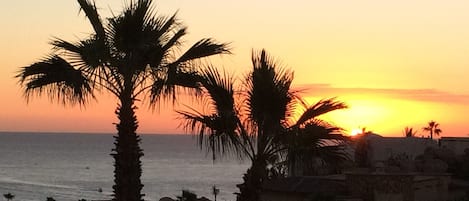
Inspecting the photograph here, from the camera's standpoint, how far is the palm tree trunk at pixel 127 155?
12992 millimetres

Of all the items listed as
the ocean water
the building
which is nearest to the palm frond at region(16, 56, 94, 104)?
the building

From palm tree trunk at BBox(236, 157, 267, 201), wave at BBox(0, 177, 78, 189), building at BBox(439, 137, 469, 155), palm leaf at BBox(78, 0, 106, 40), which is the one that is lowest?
wave at BBox(0, 177, 78, 189)

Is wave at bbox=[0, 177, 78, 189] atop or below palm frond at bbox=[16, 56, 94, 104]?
Answer: below

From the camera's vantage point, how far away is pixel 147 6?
12312 millimetres

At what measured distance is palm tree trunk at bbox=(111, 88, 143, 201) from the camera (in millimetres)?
12992

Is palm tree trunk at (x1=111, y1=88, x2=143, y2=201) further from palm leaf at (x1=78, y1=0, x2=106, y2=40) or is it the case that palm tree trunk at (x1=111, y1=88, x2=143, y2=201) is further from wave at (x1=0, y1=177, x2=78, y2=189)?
wave at (x1=0, y1=177, x2=78, y2=189)

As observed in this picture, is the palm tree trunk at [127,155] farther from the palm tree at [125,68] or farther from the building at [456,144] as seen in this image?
the building at [456,144]

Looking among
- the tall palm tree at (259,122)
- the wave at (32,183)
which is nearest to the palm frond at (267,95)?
the tall palm tree at (259,122)

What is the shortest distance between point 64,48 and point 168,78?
1.78m

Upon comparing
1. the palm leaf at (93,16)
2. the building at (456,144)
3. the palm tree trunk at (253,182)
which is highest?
the palm leaf at (93,16)

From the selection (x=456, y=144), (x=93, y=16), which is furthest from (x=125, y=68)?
(x=456, y=144)

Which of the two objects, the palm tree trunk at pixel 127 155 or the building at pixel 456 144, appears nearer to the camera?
the palm tree trunk at pixel 127 155

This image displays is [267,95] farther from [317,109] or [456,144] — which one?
[456,144]

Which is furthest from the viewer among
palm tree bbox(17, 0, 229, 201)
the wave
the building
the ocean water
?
the wave
